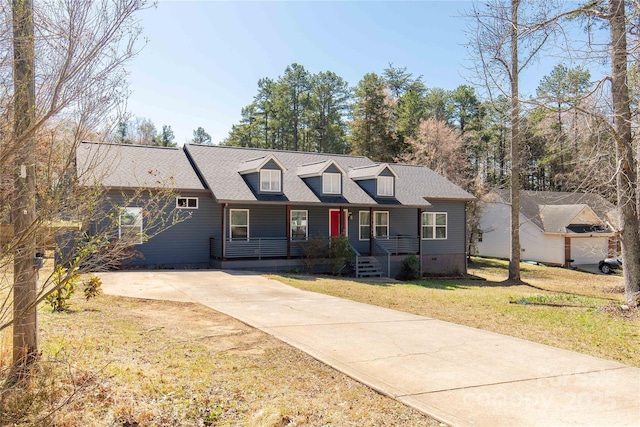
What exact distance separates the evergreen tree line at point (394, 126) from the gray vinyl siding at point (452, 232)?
9.78m

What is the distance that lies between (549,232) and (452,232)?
36.2ft

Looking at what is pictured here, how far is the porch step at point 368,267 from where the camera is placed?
74.3ft

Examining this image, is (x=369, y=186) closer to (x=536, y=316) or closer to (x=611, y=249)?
(x=536, y=316)

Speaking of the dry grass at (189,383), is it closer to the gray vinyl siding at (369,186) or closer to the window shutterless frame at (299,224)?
the window shutterless frame at (299,224)

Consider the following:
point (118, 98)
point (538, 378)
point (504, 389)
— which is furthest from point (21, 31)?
point (538, 378)

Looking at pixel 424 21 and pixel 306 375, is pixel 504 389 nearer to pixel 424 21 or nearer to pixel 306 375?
pixel 306 375

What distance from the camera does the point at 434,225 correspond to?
88.9 ft

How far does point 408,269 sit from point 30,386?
20.4 m

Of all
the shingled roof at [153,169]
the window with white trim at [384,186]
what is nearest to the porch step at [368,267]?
the window with white trim at [384,186]

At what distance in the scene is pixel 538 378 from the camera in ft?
19.8

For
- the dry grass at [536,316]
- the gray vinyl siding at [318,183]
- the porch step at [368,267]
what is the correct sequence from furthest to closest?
the gray vinyl siding at [318,183]
the porch step at [368,267]
the dry grass at [536,316]

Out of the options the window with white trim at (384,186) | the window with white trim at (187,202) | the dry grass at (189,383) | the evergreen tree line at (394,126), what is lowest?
the dry grass at (189,383)

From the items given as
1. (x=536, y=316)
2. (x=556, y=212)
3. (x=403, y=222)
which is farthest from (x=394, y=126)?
(x=536, y=316)

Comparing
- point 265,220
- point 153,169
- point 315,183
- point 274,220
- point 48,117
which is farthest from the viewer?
point 315,183
